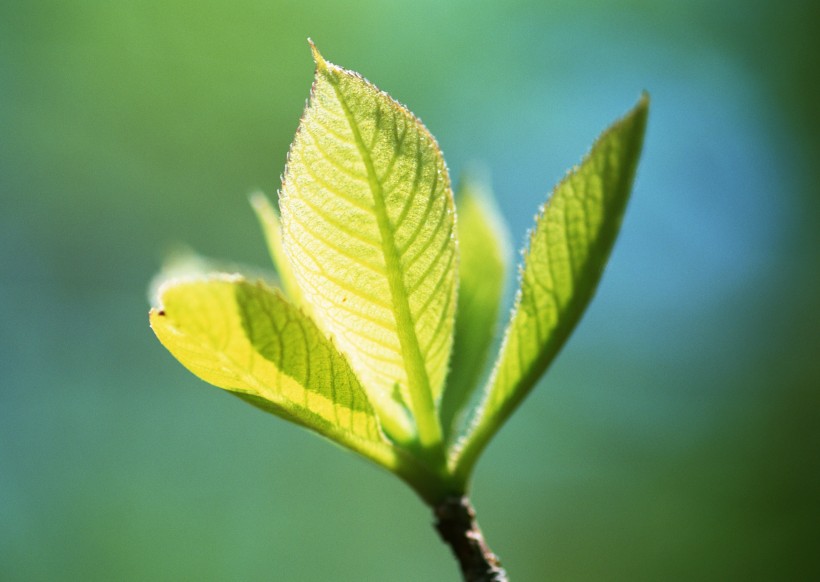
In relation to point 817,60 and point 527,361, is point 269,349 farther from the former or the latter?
point 817,60

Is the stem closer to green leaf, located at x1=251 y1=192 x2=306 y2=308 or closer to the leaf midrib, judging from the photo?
the leaf midrib

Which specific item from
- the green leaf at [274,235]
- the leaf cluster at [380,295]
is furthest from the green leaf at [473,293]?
the green leaf at [274,235]

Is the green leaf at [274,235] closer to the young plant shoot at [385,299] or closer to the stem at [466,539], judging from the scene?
the young plant shoot at [385,299]

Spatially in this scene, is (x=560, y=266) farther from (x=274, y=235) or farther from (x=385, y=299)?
(x=274, y=235)

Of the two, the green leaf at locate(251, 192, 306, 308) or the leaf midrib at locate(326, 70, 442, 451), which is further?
the green leaf at locate(251, 192, 306, 308)

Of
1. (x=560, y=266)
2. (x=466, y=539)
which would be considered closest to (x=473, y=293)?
(x=560, y=266)

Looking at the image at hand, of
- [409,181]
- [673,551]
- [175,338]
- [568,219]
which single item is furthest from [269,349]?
[673,551]

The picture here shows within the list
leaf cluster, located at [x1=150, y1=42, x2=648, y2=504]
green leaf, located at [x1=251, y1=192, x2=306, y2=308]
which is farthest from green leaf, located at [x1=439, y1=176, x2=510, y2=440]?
green leaf, located at [x1=251, y1=192, x2=306, y2=308]

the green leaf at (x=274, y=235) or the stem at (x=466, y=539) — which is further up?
the green leaf at (x=274, y=235)
